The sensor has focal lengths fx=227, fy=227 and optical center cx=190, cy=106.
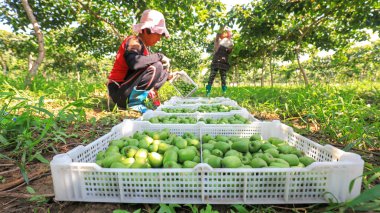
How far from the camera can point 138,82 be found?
12.4 ft

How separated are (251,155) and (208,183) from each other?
1.97 ft

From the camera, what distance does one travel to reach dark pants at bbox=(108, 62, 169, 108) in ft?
12.4

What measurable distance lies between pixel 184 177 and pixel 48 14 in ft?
24.1

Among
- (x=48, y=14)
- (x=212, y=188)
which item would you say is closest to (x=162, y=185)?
(x=212, y=188)

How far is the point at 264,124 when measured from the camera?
2287mm

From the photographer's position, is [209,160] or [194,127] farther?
[194,127]

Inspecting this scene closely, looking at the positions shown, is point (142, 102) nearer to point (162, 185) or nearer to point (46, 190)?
point (46, 190)

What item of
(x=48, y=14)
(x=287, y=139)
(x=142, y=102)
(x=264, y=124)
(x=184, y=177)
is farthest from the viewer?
(x=48, y=14)

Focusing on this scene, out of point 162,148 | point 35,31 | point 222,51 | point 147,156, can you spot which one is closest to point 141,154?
point 147,156

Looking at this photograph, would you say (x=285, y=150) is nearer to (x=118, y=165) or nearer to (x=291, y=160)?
(x=291, y=160)

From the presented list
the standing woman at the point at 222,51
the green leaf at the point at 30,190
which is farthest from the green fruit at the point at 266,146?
the standing woman at the point at 222,51

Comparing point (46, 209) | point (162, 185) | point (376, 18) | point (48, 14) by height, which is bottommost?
point (46, 209)

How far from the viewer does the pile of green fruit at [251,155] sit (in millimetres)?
1383

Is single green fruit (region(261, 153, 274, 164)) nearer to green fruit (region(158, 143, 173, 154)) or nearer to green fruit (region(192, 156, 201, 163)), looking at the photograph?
green fruit (region(192, 156, 201, 163))
